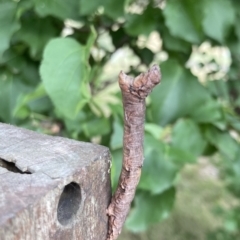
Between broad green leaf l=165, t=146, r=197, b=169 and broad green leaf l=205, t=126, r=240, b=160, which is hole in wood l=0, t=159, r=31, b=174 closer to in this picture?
broad green leaf l=165, t=146, r=197, b=169

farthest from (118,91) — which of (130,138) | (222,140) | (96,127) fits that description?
(130,138)

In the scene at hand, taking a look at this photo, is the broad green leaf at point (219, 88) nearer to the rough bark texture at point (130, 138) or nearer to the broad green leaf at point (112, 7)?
the broad green leaf at point (112, 7)

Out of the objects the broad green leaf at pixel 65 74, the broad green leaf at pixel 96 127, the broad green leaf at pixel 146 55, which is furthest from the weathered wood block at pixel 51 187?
the broad green leaf at pixel 146 55

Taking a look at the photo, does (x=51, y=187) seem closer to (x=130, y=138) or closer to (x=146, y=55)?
(x=130, y=138)

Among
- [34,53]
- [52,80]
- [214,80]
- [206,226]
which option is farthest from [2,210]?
[206,226]

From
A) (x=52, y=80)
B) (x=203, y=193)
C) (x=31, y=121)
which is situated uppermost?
(x=52, y=80)

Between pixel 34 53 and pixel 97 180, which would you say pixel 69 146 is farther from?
pixel 34 53
